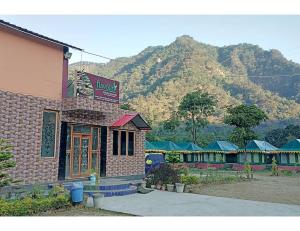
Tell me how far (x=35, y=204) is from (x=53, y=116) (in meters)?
6.00

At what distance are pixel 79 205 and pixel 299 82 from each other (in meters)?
80.7

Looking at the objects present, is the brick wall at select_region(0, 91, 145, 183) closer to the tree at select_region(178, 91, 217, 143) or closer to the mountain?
the tree at select_region(178, 91, 217, 143)

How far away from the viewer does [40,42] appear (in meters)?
12.8

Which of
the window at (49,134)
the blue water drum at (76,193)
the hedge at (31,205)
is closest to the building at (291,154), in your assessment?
the window at (49,134)

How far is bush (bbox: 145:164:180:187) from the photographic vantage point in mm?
12752

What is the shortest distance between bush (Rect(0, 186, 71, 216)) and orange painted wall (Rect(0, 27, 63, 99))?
4.85 meters

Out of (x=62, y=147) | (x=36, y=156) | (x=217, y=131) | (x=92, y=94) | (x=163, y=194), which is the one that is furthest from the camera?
(x=217, y=131)

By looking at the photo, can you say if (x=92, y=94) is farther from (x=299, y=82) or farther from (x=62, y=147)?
(x=299, y=82)

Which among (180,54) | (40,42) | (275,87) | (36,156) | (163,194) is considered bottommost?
(163,194)

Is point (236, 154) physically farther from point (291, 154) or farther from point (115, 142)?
point (115, 142)

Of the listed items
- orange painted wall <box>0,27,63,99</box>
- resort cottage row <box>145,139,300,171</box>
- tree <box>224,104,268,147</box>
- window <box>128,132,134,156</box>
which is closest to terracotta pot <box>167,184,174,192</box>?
window <box>128,132,134,156</box>

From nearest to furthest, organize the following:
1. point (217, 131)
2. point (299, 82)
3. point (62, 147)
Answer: point (62, 147) → point (217, 131) → point (299, 82)

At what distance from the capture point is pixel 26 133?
39.0ft

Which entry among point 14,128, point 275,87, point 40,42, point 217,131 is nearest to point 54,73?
point 40,42
